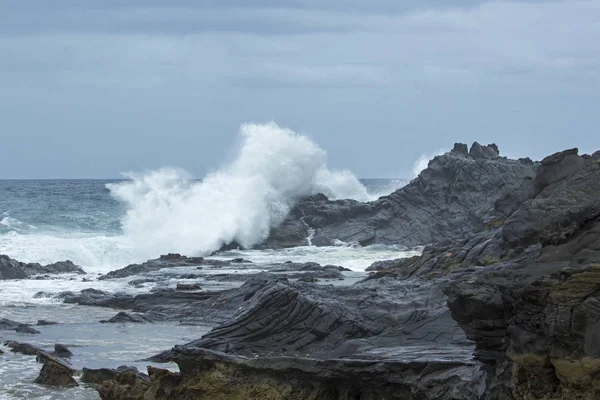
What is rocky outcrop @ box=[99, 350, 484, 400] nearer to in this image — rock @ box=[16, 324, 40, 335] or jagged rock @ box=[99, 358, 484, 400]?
jagged rock @ box=[99, 358, 484, 400]

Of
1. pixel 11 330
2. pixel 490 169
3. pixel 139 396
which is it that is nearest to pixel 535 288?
pixel 139 396

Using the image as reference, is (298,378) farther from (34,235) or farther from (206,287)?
(34,235)

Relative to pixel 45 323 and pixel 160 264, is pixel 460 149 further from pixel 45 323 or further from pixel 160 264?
pixel 45 323

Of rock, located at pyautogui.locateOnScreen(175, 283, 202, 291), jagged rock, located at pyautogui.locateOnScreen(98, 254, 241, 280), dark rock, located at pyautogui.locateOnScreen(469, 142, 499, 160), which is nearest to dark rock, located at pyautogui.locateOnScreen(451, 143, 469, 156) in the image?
dark rock, located at pyautogui.locateOnScreen(469, 142, 499, 160)

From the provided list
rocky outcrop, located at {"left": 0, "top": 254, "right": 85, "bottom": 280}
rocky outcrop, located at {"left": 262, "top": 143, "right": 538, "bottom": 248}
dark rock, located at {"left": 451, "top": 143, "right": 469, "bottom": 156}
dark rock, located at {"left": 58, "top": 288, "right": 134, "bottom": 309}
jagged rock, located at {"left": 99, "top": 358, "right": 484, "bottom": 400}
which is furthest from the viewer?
dark rock, located at {"left": 451, "top": 143, "right": 469, "bottom": 156}

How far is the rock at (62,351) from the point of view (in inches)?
560

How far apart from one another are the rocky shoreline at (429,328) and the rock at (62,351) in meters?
0.60

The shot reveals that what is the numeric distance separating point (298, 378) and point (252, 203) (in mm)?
33935

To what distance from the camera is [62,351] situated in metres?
14.3

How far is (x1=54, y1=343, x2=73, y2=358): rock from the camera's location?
46.6 feet

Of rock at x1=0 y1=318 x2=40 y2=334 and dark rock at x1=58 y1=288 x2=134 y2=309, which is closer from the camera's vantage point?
rock at x1=0 y1=318 x2=40 y2=334

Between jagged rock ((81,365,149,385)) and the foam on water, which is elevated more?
the foam on water

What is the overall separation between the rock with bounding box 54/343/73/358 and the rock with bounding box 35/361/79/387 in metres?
1.73

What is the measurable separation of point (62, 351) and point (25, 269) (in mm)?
15474
